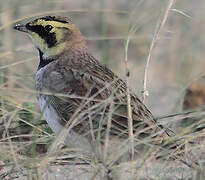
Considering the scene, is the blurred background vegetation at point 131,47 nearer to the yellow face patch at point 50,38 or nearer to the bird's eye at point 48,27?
the yellow face patch at point 50,38

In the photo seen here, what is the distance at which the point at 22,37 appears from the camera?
7.71m

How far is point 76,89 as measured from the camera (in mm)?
4324

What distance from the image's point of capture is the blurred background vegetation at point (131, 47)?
5406 mm

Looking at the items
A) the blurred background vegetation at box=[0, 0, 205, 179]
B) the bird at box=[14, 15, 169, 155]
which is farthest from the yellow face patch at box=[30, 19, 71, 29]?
the blurred background vegetation at box=[0, 0, 205, 179]

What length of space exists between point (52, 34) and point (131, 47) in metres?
2.86

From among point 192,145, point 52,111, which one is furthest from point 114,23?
point 192,145

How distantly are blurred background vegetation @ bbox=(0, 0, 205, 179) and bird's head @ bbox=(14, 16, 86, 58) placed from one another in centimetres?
39

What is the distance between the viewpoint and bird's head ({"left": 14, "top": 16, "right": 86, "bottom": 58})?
4.70 metres

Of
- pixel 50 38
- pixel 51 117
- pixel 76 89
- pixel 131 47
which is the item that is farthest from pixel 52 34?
pixel 131 47

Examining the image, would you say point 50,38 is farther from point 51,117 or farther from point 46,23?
point 51,117

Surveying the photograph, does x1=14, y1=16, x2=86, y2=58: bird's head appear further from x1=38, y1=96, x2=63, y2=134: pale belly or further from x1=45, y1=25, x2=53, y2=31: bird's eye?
x1=38, y1=96, x2=63, y2=134: pale belly

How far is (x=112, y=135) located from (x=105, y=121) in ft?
0.32

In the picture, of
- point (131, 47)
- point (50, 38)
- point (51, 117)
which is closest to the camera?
point (51, 117)

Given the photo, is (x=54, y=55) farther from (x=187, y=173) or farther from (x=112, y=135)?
(x=187, y=173)
